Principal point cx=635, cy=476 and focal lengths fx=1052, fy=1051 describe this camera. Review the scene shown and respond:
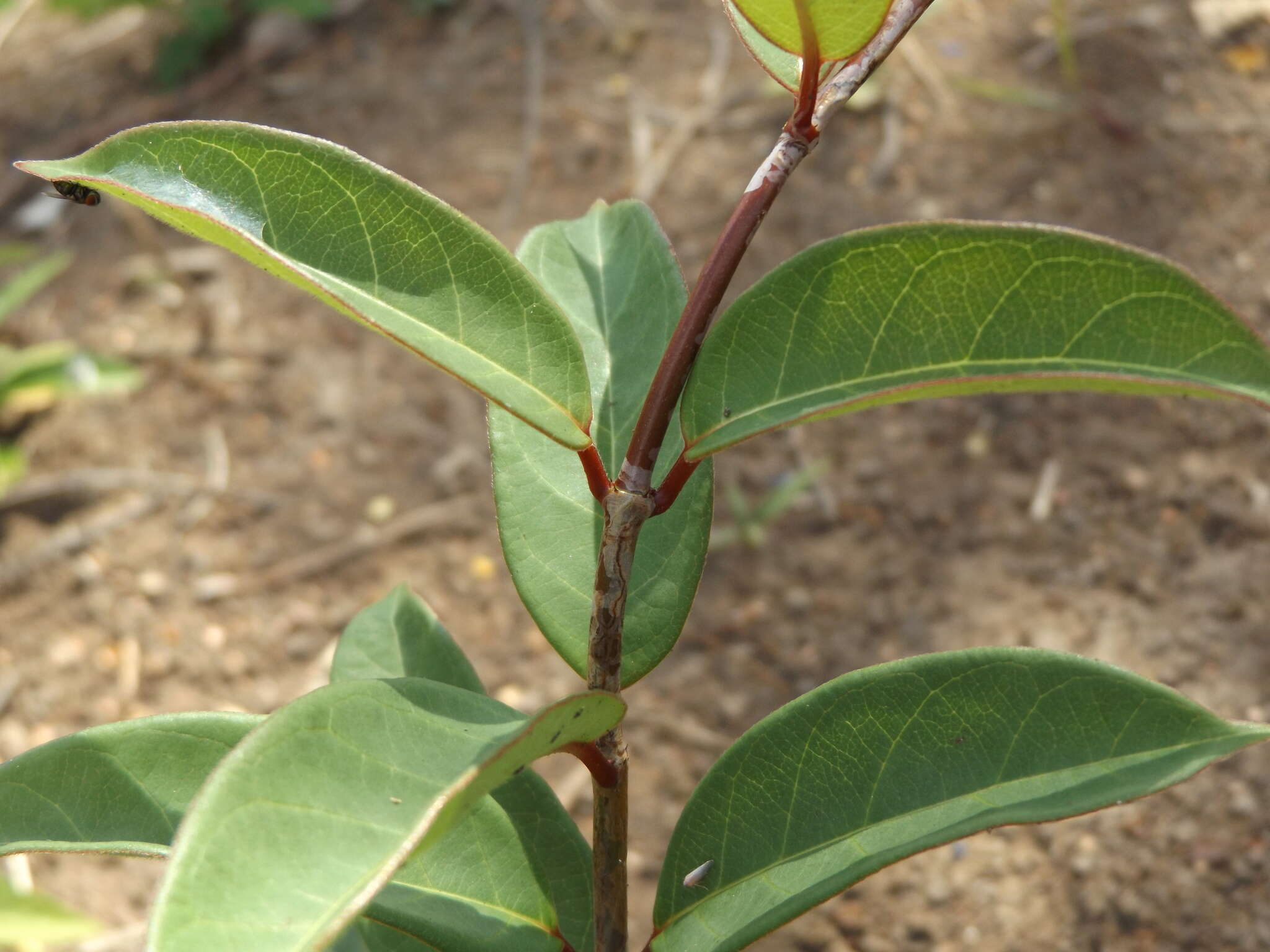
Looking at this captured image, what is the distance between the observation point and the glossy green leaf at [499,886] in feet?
2.44

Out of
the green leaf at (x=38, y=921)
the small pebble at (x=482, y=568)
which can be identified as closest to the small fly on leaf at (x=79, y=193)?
the green leaf at (x=38, y=921)

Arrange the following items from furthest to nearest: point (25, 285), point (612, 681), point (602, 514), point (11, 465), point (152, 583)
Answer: point (25, 285)
point (11, 465)
point (152, 583)
point (602, 514)
point (612, 681)

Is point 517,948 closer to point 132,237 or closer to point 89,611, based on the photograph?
point 89,611

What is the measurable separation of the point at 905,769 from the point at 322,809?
1.25 feet

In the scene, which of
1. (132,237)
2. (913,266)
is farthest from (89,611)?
(913,266)

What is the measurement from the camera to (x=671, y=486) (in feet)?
2.20

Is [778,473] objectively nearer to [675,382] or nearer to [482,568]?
[482,568]

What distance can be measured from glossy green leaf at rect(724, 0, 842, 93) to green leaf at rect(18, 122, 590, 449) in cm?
21

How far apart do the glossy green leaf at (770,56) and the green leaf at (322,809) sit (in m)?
0.41

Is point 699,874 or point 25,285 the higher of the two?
point 25,285

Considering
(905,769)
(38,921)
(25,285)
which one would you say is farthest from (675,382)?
(25,285)

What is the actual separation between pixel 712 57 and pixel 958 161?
32.5 inches

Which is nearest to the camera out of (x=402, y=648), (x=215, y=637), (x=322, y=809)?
(x=322, y=809)

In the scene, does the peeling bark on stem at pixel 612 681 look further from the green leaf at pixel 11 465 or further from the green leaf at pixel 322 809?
the green leaf at pixel 11 465
